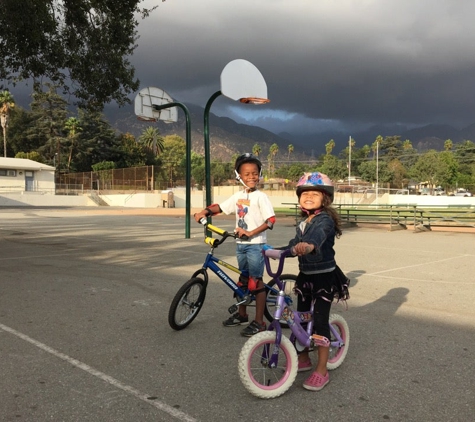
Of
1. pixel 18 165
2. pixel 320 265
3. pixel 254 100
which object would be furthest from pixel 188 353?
pixel 18 165

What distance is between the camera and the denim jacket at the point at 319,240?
126 inches

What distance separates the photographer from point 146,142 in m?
107

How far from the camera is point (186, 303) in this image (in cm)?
475

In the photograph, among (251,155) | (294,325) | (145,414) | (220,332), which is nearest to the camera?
(145,414)

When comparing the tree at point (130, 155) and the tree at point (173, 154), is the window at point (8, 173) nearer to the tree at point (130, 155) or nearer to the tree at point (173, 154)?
the tree at point (130, 155)

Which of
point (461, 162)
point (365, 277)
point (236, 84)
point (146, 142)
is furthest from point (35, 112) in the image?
point (461, 162)

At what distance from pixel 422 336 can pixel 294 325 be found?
2.01m

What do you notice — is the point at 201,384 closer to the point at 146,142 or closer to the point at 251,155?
the point at 251,155

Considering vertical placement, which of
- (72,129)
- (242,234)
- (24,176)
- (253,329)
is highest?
(72,129)

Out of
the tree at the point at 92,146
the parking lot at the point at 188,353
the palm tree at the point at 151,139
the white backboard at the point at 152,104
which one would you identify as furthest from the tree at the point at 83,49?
the palm tree at the point at 151,139

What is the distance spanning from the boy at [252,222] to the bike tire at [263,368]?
1.15m

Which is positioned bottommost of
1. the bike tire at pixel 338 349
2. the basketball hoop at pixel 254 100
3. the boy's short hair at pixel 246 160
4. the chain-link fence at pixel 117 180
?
the bike tire at pixel 338 349

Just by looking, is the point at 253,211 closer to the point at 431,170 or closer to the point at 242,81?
the point at 242,81

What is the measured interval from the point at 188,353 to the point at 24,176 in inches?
2111
